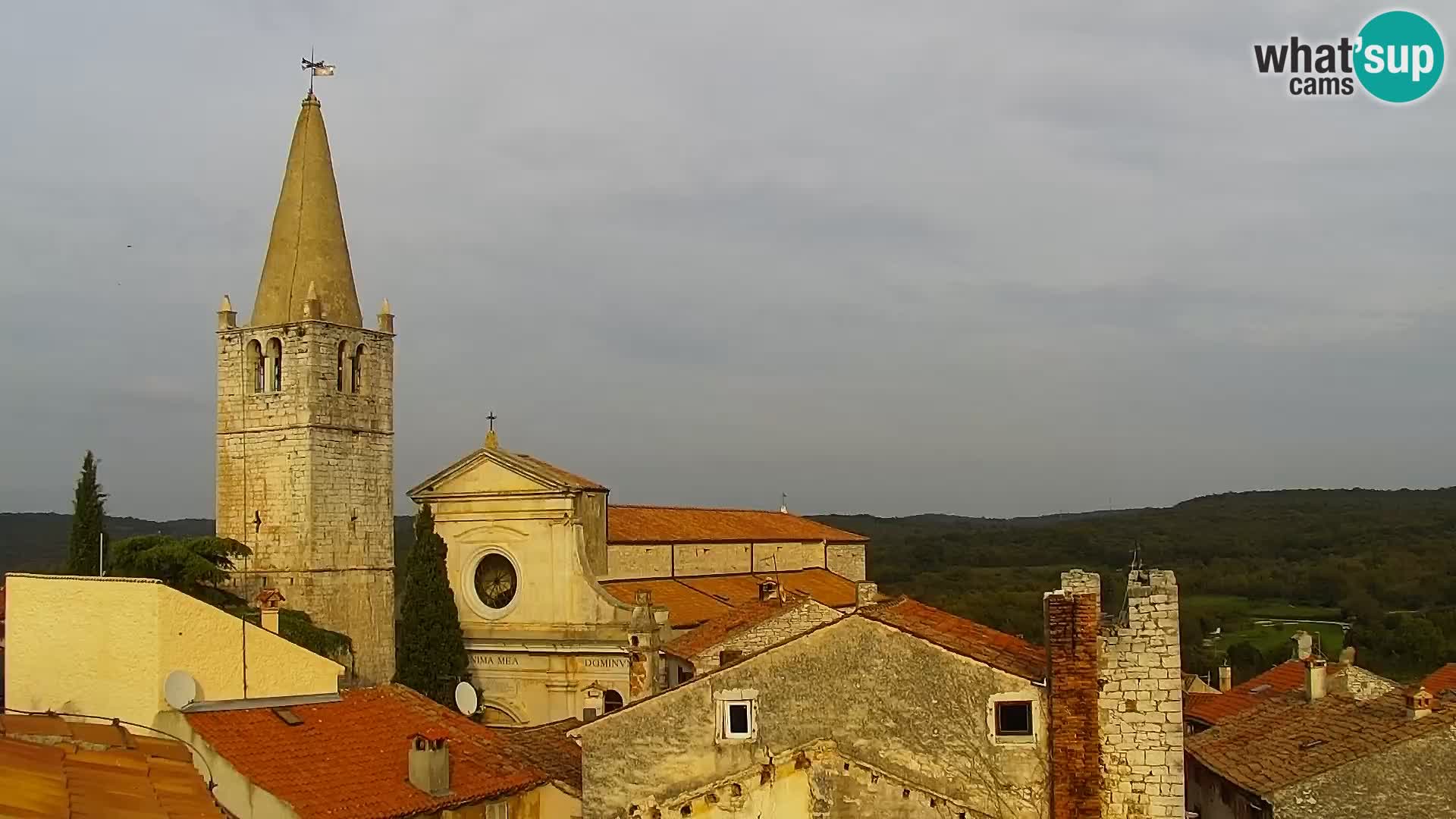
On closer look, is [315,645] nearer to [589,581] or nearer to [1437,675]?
[589,581]

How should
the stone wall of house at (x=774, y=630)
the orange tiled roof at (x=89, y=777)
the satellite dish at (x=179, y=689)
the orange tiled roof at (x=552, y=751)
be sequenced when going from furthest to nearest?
the stone wall of house at (x=774, y=630) < the orange tiled roof at (x=552, y=751) < the satellite dish at (x=179, y=689) < the orange tiled roof at (x=89, y=777)

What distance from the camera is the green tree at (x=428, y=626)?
122 feet

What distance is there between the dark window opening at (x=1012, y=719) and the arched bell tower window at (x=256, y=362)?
98.4 ft

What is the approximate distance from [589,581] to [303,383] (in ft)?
34.1

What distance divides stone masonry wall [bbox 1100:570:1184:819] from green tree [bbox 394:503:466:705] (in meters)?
25.1

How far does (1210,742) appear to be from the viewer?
72.1ft

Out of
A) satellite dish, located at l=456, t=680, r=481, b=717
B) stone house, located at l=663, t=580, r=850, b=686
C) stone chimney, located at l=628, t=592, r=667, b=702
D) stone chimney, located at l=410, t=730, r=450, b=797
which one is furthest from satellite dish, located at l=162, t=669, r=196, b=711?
stone chimney, located at l=628, t=592, r=667, b=702

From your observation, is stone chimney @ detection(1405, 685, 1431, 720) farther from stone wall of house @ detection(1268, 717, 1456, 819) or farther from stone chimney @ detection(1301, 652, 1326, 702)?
stone chimney @ detection(1301, 652, 1326, 702)

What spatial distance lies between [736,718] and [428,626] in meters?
22.7

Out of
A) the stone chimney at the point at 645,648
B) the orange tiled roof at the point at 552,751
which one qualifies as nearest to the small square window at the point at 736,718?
the orange tiled roof at the point at 552,751

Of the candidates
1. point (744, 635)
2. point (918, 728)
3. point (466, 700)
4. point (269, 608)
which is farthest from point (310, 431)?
point (918, 728)

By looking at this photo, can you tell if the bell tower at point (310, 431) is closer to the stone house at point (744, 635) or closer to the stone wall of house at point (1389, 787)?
the stone house at point (744, 635)

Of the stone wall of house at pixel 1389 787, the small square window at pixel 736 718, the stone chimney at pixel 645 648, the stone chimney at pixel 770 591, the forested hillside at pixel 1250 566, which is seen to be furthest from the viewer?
the forested hillside at pixel 1250 566

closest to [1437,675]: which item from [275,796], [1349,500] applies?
[275,796]
